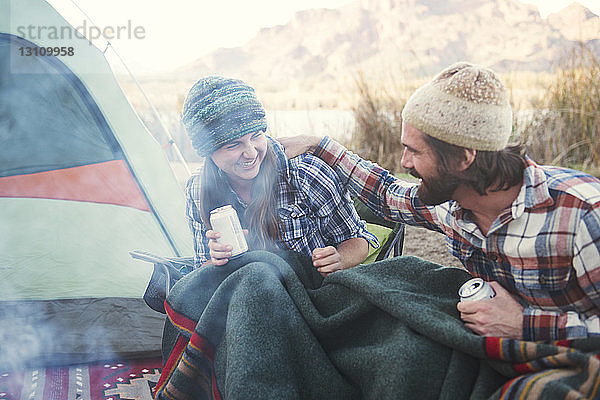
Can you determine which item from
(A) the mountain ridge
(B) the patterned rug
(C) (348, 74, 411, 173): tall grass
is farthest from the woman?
(A) the mountain ridge

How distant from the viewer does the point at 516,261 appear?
1.17 metres

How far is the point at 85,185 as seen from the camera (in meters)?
2.30

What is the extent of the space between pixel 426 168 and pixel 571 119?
159 inches

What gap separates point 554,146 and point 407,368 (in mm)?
4294

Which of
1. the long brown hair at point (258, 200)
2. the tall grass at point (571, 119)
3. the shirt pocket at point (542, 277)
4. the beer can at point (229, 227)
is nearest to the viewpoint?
the shirt pocket at point (542, 277)

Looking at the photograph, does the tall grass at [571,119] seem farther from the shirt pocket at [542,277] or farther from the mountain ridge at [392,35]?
the mountain ridge at [392,35]

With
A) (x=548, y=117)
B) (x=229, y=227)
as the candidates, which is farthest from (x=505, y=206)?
(x=548, y=117)

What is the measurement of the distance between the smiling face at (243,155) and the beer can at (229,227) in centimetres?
26

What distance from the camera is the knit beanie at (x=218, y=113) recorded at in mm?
1553

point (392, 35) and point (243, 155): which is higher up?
point (243, 155)

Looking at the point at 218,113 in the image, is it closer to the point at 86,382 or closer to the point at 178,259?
the point at 178,259

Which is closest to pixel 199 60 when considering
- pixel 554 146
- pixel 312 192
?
pixel 554 146

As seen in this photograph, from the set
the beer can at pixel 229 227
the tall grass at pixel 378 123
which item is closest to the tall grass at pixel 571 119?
the tall grass at pixel 378 123

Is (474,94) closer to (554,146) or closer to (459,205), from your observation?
(459,205)
